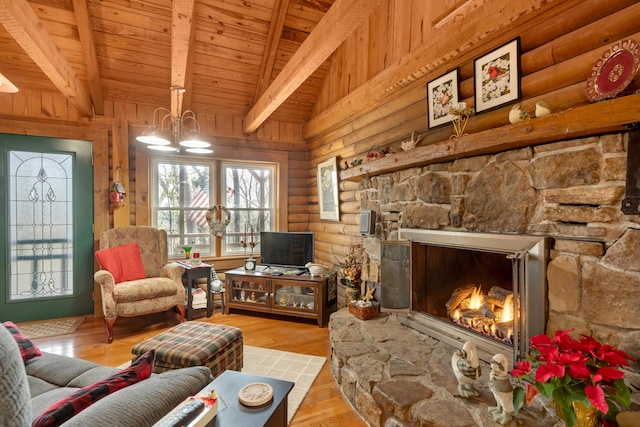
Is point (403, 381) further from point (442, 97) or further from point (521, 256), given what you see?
point (442, 97)

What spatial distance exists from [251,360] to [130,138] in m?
3.29

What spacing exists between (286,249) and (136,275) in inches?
69.4

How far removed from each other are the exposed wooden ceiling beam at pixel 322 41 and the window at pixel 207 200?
153cm

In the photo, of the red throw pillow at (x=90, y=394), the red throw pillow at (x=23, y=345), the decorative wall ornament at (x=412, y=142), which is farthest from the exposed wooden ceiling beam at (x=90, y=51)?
the red throw pillow at (x=90, y=394)

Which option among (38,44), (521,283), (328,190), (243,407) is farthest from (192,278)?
(521,283)

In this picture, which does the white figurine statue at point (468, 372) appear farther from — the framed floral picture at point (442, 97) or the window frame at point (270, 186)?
the window frame at point (270, 186)

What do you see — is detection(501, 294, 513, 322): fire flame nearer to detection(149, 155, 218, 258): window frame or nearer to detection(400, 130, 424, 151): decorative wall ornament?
detection(400, 130, 424, 151): decorative wall ornament

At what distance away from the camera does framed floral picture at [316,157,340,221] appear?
4.14m

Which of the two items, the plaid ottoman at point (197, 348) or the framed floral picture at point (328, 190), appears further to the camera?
the framed floral picture at point (328, 190)

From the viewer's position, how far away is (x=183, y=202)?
178 inches

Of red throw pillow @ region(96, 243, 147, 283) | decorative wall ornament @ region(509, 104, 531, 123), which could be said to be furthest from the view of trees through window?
decorative wall ornament @ region(509, 104, 531, 123)

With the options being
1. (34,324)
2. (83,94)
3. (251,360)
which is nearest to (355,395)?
(251,360)

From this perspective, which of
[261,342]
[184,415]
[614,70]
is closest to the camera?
[184,415]

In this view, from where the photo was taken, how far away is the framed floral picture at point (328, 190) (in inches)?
163
